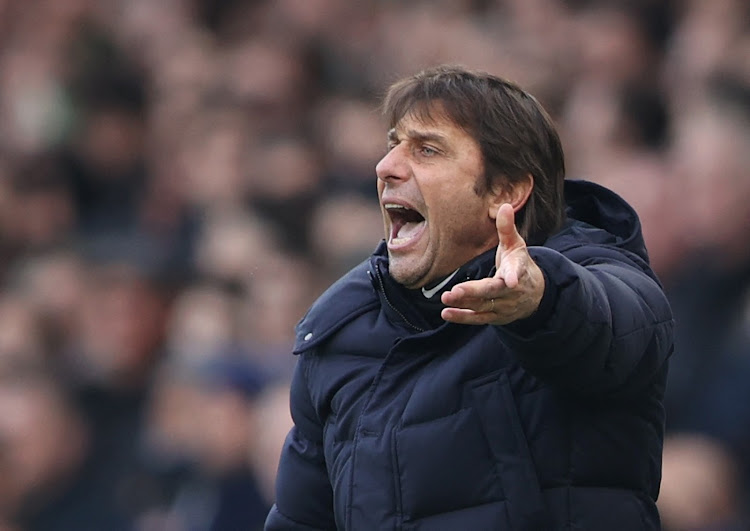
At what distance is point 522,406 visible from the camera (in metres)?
2.04

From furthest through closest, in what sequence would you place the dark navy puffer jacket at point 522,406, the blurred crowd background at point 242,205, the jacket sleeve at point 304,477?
1. the blurred crowd background at point 242,205
2. the jacket sleeve at point 304,477
3. the dark navy puffer jacket at point 522,406

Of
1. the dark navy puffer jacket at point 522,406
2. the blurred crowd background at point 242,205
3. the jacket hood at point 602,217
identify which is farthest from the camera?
the blurred crowd background at point 242,205

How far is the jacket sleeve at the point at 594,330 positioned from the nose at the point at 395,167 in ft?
1.11

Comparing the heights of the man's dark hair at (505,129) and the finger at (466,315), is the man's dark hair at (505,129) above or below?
above

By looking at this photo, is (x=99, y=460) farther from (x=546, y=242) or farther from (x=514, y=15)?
(x=546, y=242)

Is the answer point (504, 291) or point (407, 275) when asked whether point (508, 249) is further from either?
point (407, 275)

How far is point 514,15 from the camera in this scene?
5.18m

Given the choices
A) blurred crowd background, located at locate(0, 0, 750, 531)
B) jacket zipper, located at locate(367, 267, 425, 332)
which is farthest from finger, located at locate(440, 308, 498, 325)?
blurred crowd background, located at locate(0, 0, 750, 531)

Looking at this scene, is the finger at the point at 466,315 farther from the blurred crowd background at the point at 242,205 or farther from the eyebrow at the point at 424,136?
the blurred crowd background at the point at 242,205

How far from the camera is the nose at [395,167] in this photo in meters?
2.21

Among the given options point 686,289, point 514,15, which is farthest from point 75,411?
point 686,289

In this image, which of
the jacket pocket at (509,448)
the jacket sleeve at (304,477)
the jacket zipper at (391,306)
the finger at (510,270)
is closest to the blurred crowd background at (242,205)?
the jacket zipper at (391,306)

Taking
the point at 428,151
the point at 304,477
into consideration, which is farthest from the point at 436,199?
the point at 304,477

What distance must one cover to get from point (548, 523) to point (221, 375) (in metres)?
2.55
